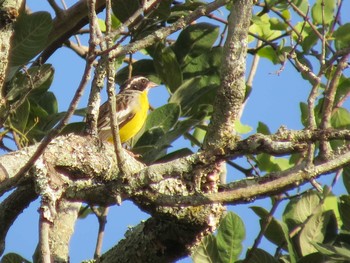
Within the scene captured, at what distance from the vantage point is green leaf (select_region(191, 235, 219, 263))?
139 inches

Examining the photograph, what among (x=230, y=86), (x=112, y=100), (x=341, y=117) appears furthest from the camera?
(x=341, y=117)

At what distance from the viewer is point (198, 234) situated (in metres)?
3.45

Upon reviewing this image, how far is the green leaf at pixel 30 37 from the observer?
13.1 ft

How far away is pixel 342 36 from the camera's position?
15.9 feet

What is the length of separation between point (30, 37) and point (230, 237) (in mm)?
1367

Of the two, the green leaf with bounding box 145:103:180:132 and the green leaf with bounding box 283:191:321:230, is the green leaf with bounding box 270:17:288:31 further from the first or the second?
the green leaf with bounding box 283:191:321:230

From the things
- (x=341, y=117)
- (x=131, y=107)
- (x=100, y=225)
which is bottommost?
(x=100, y=225)

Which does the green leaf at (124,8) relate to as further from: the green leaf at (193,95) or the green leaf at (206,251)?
the green leaf at (206,251)

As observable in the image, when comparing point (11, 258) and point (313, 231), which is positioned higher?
point (11, 258)

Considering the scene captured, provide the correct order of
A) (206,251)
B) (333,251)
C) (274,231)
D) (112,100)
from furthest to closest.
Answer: (274,231)
(206,251)
(333,251)
(112,100)

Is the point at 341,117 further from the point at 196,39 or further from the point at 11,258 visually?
the point at 11,258

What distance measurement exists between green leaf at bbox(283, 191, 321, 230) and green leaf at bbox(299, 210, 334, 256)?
21cm

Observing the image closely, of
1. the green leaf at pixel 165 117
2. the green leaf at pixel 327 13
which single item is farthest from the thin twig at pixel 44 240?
the green leaf at pixel 327 13

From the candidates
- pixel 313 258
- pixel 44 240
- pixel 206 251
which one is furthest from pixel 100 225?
pixel 44 240
